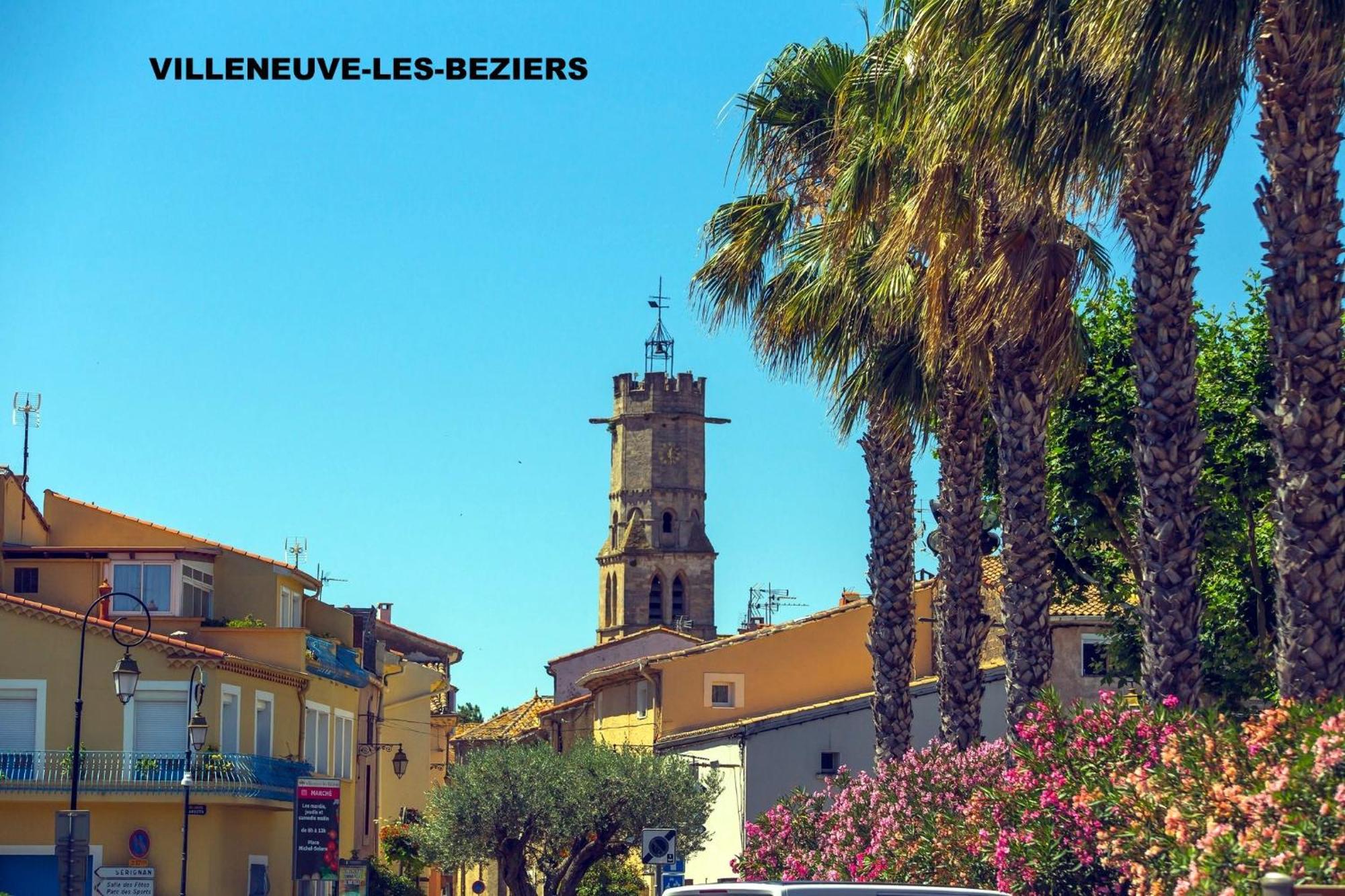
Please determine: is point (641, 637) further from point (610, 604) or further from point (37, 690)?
point (610, 604)

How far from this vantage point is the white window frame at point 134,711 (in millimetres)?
45469

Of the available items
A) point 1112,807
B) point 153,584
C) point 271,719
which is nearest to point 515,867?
point 271,719

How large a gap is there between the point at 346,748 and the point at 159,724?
1236cm

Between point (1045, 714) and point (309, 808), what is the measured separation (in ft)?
94.6

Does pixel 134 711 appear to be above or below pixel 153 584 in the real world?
below

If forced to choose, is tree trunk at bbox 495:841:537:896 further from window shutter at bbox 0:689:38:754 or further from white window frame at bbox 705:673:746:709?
window shutter at bbox 0:689:38:754

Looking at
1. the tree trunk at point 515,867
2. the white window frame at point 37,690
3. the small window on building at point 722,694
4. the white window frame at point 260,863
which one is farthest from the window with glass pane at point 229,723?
the small window on building at point 722,694

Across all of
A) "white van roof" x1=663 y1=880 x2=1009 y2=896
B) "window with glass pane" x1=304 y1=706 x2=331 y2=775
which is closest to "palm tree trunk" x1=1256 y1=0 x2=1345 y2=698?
"white van roof" x1=663 y1=880 x2=1009 y2=896

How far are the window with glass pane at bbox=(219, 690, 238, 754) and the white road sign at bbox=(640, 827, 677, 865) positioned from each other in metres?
22.4

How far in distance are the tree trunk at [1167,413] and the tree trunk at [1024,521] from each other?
4.29m

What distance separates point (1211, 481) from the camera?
3544 cm

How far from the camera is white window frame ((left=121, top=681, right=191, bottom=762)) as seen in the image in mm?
45469

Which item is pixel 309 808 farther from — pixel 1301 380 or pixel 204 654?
pixel 1301 380

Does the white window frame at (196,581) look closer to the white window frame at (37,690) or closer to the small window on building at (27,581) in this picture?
the small window on building at (27,581)
